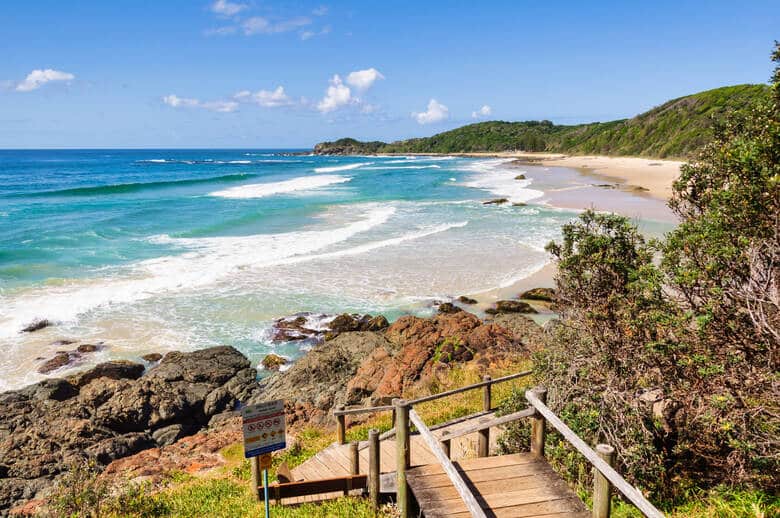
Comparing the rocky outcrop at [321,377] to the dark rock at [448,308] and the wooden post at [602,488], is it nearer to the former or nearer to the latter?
the dark rock at [448,308]

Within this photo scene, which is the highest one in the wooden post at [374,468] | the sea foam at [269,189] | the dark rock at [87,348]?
the sea foam at [269,189]

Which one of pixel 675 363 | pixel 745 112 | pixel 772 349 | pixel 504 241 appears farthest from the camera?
pixel 504 241

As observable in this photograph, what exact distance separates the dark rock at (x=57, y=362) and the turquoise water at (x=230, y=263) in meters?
0.32

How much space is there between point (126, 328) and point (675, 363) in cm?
1724

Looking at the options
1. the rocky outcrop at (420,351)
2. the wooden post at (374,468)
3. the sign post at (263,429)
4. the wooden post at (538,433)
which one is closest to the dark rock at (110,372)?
the rocky outcrop at (420,351)

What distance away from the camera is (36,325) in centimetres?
1798

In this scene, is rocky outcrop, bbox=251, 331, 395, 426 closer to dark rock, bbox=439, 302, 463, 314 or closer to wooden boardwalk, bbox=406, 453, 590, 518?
dark rock, bbox=439, 302, 463, 314

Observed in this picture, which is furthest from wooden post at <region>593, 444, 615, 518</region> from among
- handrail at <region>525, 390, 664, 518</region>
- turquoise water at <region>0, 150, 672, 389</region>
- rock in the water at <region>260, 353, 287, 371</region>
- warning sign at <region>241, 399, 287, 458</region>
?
turquoise water at <region>0, 150, 672, 389</region>

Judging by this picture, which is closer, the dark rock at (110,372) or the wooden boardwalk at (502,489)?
the wooden boardwalk at (502,489)

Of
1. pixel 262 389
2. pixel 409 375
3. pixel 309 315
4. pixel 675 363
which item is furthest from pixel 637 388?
pixel 309 315

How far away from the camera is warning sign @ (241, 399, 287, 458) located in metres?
6.37

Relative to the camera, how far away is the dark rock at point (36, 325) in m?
17.7

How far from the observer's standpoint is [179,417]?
1321 cm

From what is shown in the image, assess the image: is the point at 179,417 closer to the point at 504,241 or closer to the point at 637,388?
the point at 637,388
